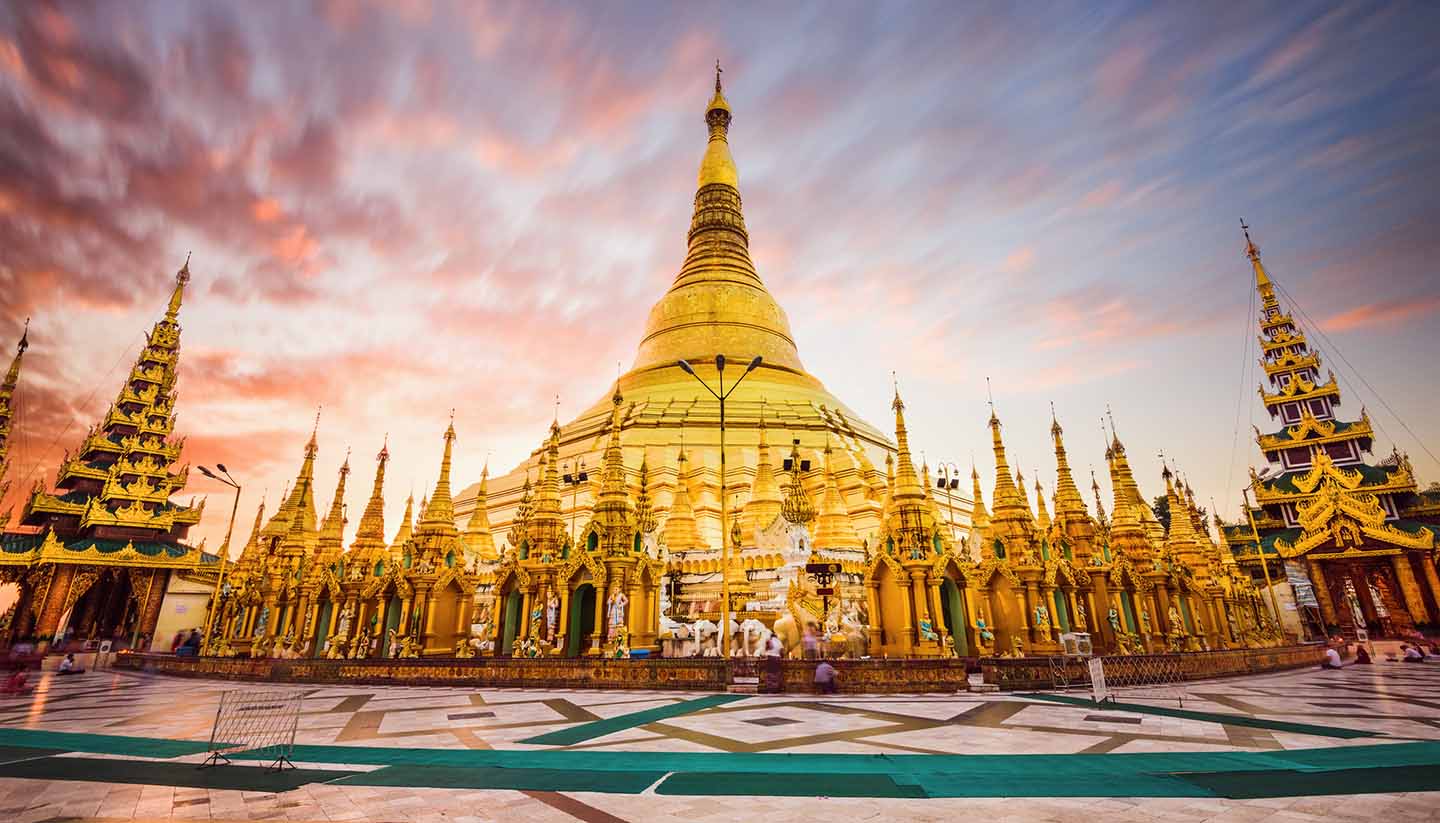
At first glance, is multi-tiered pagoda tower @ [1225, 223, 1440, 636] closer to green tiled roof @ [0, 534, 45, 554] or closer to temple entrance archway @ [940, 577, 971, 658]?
temple entrance archway @ [940, 577, 971, 658]

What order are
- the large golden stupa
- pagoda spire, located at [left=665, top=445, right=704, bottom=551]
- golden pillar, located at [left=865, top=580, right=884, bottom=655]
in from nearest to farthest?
golden pillar, located at [left=865, top=580, right=884, bottom=655], pagoda spire, located at [left=665, top=445, right=704, bottom=551], the large golden stupa

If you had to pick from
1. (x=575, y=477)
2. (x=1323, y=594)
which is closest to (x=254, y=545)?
(x=575, y=477)

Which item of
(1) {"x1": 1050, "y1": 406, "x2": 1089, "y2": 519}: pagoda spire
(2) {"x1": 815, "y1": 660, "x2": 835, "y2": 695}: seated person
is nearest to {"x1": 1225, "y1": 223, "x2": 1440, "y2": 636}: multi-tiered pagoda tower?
(1) {"x1": 1050, "y1": 406, "x2": 1089, "y2": 519}: pagoda spire

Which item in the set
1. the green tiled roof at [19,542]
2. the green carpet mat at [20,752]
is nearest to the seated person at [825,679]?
the green carpet mat at [20,752]

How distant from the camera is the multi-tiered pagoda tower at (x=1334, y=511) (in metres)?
35.4

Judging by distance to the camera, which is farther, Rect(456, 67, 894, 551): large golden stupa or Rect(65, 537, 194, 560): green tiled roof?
Rect(65, 537, 194, 560): green tiled roof

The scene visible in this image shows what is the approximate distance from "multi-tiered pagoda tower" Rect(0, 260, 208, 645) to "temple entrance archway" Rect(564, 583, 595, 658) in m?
30.9

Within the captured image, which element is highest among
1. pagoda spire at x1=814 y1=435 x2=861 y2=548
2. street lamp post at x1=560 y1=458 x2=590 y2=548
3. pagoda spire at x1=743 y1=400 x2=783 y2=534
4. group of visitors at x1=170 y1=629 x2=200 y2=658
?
street lamp post at x1=560 y1=458 x2=590 y2=548

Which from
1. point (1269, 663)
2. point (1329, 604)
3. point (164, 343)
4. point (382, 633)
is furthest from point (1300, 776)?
point (164, 343)

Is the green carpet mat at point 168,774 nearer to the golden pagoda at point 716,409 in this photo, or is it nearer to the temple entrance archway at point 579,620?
the temple entrance archway at point 579,620

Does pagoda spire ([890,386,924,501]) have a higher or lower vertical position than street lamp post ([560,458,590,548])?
lower

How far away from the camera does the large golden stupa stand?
33.9 metres

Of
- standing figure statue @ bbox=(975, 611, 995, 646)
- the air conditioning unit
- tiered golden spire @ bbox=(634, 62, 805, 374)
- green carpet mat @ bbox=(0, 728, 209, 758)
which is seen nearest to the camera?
green carpet mat @ bbox=(0, 728, 209, 758)

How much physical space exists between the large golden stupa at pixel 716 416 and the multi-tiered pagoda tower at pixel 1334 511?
888 inches
